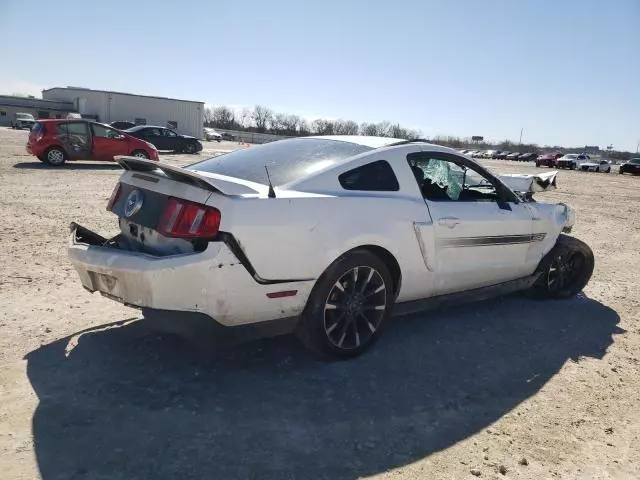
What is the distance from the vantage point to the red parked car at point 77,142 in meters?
15.1

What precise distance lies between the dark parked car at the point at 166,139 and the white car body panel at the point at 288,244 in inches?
967

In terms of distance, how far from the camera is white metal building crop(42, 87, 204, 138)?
51906 millimetres

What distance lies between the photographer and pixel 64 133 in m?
15.4

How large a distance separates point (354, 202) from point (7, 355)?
2492mm

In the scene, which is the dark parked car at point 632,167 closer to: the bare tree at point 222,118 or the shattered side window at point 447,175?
the shattered side window at point 447,175

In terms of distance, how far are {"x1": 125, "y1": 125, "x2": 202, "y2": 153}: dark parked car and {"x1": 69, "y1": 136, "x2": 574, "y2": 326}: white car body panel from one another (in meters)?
24.6

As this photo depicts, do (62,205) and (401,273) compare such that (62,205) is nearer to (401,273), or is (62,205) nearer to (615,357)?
(401,273)

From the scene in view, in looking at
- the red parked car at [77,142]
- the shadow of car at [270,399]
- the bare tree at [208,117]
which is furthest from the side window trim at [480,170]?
the bare tree at [208,117]

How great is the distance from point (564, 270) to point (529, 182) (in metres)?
1.00

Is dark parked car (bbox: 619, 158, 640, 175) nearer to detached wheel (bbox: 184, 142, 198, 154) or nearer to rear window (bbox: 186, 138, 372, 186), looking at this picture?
detached wheel (bbox: 184, 142, 198, 154)

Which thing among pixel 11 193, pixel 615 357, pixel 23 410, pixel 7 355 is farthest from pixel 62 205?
pixel 615 357

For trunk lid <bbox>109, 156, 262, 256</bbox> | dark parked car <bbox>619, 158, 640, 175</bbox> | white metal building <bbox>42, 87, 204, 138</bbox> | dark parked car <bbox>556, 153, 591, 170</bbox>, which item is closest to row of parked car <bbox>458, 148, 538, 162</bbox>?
dark parked car <bbox>556, 153, 591, 170</bbox>

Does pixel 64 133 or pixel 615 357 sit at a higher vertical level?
pixel 64 133

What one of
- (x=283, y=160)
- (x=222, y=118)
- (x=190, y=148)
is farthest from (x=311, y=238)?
(x=222, y=118)
